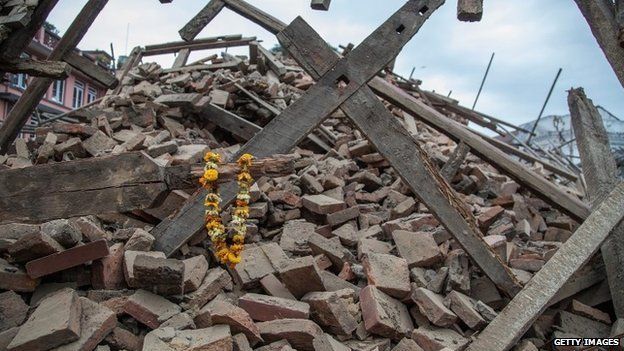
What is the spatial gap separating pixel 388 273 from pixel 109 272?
1903 mm

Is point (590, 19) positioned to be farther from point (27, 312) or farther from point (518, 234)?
point (27, 312)

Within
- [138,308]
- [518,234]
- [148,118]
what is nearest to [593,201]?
[518,234]

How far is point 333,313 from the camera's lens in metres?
2.64

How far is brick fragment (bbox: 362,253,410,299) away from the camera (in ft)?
9.66

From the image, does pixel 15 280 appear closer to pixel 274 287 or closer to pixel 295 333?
pixel 274 287

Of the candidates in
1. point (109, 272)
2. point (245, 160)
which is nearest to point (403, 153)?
point (245, 160)

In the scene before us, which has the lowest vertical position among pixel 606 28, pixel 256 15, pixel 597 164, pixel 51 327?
pixel 51 327

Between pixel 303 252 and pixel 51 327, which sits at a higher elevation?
pixel 303 252

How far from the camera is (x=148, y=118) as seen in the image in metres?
5.67

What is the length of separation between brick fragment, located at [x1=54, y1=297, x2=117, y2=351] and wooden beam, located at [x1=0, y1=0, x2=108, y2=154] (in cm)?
266

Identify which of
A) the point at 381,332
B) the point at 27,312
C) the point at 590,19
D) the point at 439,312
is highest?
the point at 590,19

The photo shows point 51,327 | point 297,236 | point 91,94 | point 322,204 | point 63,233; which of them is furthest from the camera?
point 91,94

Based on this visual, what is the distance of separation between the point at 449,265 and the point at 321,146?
3.12m

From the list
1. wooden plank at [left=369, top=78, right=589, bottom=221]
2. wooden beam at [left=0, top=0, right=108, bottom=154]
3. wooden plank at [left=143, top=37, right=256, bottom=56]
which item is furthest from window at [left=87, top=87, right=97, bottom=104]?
wooden plank at [left=369, top=78, right=589, bottom=221]
